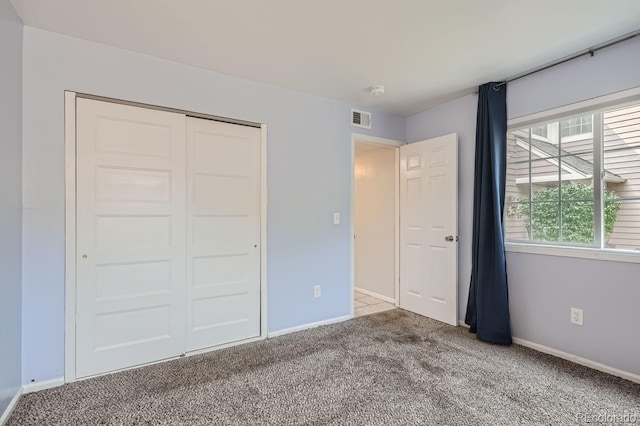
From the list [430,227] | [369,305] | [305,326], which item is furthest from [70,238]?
[430,227]

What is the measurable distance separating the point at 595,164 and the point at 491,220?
857 millimetres

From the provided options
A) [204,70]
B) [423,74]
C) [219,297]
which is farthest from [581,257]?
[204,70]

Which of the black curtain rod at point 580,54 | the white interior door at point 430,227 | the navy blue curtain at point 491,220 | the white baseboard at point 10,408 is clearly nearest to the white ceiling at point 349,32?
the black curtain rod at point 580,54

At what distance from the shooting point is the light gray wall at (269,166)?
2.11 meters

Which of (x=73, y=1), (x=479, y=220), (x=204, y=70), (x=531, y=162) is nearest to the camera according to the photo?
(x=73, y=1)

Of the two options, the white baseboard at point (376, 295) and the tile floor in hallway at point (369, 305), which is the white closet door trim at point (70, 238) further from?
the white baseboard at point (376, 295)

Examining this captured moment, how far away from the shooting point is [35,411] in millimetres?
1874

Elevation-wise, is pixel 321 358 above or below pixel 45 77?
below

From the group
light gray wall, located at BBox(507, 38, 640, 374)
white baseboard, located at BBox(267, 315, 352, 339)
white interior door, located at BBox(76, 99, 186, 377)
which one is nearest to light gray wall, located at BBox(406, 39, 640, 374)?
light gray wall, located at BBox(507, 38, 640, 374)

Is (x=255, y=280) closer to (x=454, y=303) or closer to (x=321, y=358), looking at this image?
(x=321, y=358)

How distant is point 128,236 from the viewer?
241 cm

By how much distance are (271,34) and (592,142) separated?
258 cm

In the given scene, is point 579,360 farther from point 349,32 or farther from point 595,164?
point 349,32

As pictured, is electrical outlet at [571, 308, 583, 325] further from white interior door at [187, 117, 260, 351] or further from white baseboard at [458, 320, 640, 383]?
white interior door at [187, 117, 260, 351]
